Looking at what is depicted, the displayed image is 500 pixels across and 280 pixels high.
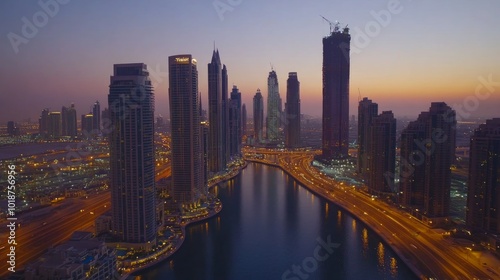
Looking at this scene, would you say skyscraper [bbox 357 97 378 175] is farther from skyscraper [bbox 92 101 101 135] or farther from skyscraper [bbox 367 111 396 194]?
skyscraper [bbox 92 101 101 135]

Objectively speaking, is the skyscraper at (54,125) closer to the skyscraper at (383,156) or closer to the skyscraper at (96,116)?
the skyscraper at (96,116)

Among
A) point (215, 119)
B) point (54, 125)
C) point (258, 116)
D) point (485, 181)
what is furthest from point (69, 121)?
point (485, 181)

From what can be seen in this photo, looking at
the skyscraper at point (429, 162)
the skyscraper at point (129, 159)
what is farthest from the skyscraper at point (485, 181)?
the skyscraper at point (129, 159)

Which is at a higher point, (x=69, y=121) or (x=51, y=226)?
(x=69, y=121)

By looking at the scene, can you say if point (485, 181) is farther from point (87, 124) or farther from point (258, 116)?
point (258, 116)

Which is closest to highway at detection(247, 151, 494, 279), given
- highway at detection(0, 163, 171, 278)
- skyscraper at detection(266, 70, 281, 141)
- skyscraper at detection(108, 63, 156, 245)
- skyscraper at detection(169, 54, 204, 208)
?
skyscraper at detection(169, 54, 204, 208)
